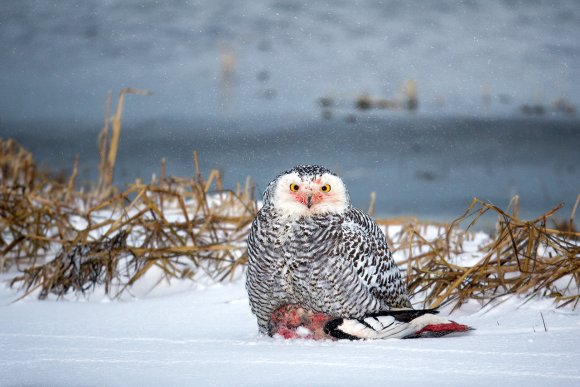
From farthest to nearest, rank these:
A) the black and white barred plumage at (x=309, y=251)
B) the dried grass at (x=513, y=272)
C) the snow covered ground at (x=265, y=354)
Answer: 1. the dried grass at (x=513, y=272)
2. the black and white barred plumage at (x=309, y=251)
3. the snow covered ground at (x=265, y=354)

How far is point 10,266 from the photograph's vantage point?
16.2 ft

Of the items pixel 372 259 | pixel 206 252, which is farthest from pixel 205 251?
pixel 372 259

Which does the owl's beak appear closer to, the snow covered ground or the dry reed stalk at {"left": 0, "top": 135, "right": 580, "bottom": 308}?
the snow covered ground

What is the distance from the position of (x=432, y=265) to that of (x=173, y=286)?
1639 millimetres

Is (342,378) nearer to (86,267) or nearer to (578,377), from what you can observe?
(578,377)

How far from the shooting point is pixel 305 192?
2.60 metres

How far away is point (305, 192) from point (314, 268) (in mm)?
278

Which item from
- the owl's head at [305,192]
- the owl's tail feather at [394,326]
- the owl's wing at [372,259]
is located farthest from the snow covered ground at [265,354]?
the owl's head at [305,192]

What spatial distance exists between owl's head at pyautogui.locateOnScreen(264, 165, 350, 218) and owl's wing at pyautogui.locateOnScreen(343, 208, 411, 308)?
0.43ft

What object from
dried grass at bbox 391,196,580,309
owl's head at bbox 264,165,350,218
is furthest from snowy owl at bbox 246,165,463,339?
dried grass at bbox 391,196,580,309

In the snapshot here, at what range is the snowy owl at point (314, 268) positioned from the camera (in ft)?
8.46

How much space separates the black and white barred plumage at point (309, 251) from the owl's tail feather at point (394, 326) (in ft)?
0.15

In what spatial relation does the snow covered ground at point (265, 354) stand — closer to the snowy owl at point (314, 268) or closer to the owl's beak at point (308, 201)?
the snowy owl at point (314, 268)

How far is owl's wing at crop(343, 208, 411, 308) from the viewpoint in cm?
268
